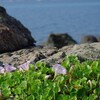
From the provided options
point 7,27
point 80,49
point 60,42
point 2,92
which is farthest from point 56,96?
point 60,42

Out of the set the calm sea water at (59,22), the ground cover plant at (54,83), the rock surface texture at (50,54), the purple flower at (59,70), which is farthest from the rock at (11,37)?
the calm sea water at (59,22)

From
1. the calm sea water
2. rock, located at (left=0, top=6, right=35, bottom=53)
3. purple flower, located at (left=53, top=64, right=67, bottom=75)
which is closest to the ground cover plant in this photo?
purple flower, located at (left=53, top=64, right=67, bottom=75)

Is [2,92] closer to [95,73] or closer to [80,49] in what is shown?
[95,73]

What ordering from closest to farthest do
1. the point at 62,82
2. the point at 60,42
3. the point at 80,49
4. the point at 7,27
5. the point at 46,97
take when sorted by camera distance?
the point at 46,97 → the point at 62,82 → the point at 80,49 → the point at 7,27 → the point at 60,42

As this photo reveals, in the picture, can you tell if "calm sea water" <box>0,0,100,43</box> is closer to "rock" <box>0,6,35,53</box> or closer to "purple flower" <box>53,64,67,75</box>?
"rock" <box>0,6,35,53</box>

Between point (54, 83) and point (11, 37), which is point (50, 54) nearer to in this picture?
point (11, 37)
